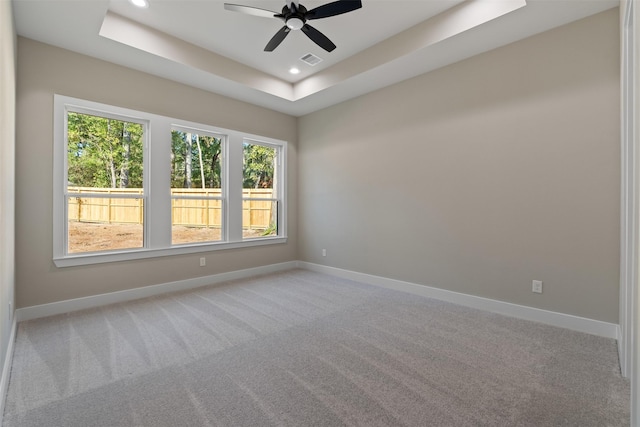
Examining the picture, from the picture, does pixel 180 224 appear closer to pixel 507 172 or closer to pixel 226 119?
pixel 226 119

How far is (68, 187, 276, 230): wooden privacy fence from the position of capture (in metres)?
3.45

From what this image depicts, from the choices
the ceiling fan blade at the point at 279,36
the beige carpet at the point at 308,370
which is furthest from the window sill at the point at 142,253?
the ceiling fan blade at the point at 279,36

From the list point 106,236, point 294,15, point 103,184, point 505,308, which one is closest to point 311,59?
point 294,15

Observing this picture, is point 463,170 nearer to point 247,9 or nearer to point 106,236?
point 247,9

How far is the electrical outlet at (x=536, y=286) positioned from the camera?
9.77ft

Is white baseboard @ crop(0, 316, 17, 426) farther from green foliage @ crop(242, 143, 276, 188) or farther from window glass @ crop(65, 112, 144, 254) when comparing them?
green foliage @ crop(242, 143, 276, 188)

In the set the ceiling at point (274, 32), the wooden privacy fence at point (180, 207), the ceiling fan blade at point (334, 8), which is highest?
the ceiling at point (274, 32)

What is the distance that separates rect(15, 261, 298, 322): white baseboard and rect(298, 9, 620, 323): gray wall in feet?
5.99

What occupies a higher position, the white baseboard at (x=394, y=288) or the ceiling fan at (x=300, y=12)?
the ceiling fan at (x=300, y=12)

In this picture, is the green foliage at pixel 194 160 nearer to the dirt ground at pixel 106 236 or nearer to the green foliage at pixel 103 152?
the green foliage at pixel 103 152

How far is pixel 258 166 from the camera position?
207 inches

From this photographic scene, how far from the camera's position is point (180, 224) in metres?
4.27

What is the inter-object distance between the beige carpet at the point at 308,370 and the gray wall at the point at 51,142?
1.29ft

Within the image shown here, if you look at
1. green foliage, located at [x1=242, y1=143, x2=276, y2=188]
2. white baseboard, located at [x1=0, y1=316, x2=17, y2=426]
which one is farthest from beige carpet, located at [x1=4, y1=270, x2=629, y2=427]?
green foliage, located at [x1=242, y1=143, x2=276, y2=188]
